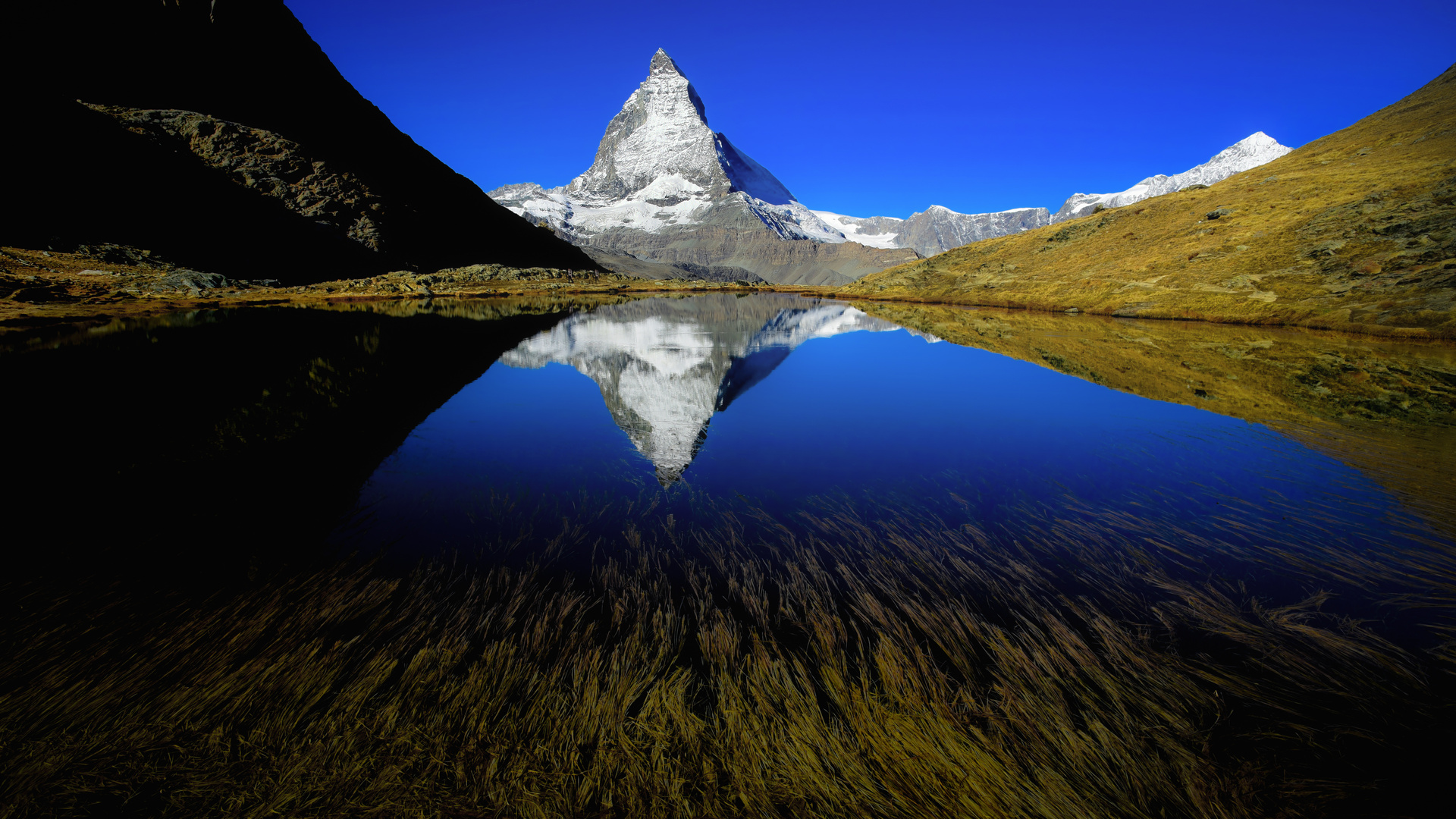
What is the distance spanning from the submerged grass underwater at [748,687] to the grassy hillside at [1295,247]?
4995 centimetres

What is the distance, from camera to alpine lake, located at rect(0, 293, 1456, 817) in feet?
10.4

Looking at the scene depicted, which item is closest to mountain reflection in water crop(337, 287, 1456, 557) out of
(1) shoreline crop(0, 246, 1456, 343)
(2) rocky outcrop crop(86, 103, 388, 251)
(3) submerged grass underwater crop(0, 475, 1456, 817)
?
(3) submerged grass underwater crop(0, 475, 1456, 817)

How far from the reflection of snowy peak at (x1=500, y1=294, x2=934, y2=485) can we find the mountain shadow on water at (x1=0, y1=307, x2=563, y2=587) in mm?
4691

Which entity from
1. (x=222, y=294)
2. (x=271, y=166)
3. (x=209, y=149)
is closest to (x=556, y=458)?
(x=222, y=294)

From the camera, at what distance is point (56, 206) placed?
176ft

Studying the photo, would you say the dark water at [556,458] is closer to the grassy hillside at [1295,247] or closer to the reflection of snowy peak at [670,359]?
the reflection of snowy peak at [670,359]

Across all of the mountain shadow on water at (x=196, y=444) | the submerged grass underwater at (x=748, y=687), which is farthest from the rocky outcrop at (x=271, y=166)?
the submerged grass underwater at (x=748, y=687)

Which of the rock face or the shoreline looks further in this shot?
the rock face

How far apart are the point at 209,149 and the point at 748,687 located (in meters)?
107

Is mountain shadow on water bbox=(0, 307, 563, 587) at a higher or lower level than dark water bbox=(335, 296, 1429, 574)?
lower

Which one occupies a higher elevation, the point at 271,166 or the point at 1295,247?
the point at 271,166

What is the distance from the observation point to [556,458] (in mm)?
9922

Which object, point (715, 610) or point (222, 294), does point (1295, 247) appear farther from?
point (222, 294)

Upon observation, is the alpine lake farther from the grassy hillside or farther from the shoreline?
the grassy hillside
